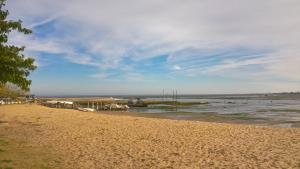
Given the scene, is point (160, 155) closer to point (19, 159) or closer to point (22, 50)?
point (19, 159)

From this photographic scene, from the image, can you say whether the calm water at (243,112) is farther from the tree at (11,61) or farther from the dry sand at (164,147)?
the tree at (11,61)

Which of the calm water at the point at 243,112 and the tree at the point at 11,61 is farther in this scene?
the calm water at the point at 243,112

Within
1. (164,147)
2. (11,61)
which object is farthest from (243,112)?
(11,61)

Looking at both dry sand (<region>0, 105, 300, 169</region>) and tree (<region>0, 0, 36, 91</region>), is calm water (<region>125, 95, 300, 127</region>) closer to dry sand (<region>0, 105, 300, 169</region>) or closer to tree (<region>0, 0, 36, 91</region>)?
dry sand (<region>0, 105, 300, 169</region>)

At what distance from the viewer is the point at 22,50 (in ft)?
39.3

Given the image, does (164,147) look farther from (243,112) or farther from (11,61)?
(243,112)

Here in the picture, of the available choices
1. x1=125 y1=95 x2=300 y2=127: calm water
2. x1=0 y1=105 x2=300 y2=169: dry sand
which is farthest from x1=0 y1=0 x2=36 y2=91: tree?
x1=125 y1=95 x2=300 y2=127: calm water

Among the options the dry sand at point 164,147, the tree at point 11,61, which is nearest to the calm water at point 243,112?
the dry sand at point 164,147

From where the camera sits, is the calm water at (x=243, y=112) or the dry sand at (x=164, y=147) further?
the calm water at (x=243, y=112)

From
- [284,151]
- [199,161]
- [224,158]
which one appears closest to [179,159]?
[199,161]

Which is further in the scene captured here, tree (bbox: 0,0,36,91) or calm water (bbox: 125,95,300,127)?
calm water (bbox: 125,95,300,127)

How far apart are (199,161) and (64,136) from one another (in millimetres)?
8189

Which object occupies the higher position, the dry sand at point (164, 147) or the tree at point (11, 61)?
the tree at point (11, 61)

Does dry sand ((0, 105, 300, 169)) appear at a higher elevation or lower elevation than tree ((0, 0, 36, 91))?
lower
